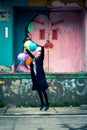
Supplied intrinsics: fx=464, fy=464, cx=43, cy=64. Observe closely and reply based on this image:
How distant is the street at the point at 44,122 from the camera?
10.1m

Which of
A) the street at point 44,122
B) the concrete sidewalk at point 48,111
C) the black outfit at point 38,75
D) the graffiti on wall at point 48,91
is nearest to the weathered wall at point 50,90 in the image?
the graffiti on wall at point 48,91

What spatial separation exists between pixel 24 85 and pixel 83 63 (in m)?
2.69

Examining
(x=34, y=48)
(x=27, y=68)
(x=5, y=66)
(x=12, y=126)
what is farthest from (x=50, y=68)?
(x=12, y=126)

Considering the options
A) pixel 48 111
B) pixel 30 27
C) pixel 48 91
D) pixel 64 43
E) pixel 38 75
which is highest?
pixel 30 27

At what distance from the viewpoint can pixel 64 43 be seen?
1582 cm

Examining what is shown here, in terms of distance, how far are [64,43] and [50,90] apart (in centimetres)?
256

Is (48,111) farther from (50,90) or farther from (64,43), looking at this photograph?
(64,43)

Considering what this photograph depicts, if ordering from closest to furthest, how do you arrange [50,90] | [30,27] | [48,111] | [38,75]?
[38,75] < [48,111] < [50,90] < [30,27]

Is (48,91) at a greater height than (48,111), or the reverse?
(48,91)

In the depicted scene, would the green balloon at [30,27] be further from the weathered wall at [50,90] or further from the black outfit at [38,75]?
the black outfit at [38,75]

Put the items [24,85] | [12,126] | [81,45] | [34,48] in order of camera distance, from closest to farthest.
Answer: [12,126]
[34,48]
[24,85]
[81,45]

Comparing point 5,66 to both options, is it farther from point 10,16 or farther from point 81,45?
point 81,45

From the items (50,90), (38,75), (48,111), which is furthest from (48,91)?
(38,75)

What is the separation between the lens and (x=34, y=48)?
41.7 feet
